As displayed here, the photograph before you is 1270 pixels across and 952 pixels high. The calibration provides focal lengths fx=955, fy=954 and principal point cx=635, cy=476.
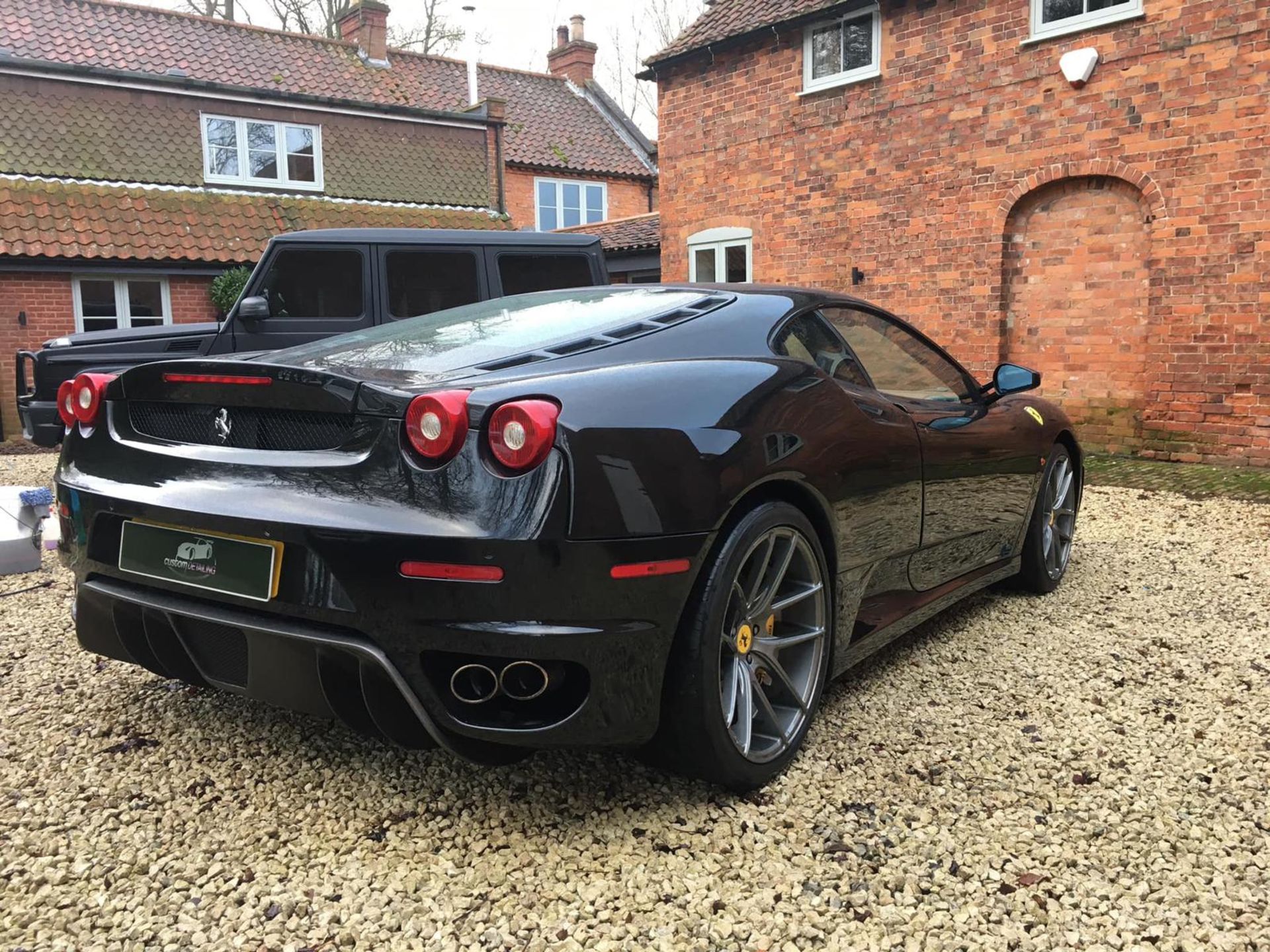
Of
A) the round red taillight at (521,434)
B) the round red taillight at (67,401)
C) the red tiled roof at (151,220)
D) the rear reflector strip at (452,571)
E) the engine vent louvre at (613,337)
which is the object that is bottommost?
the rear reflector strip at (452,571)

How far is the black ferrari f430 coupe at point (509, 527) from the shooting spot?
200 centimetres

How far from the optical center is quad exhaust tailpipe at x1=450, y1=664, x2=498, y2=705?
6.67ft

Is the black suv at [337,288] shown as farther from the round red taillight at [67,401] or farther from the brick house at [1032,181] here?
the brick house at [1032,181]

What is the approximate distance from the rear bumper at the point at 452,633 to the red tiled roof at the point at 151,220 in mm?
12681

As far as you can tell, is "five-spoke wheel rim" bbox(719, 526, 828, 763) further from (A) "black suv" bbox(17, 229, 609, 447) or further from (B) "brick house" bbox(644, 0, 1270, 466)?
(B) "brick house" bbox(644, 0, 1270, 466)

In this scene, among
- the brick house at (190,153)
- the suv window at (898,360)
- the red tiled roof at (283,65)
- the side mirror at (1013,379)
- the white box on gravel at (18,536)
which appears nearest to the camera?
the suv window at (898,360)

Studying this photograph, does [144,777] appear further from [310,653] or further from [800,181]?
[800,181]

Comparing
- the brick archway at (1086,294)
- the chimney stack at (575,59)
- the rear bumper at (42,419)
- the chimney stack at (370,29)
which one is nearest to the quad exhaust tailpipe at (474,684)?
the rear bumper at (42,419)

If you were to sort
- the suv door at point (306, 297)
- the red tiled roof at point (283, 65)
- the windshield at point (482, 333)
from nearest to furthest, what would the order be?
the windshield at point (482, 333), the suv door at point (306, 297), the red tiled roof at point (283, 65)

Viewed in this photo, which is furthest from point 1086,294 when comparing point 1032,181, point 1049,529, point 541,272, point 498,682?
point 498,682

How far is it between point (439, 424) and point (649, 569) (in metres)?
0.55

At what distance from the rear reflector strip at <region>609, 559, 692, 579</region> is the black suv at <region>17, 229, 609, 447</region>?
487 cm

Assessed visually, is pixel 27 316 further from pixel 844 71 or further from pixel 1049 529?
pixel 1049 529

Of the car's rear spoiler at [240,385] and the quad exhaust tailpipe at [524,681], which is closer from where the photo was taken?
the quad exhaust tailpipe at [524,681]
